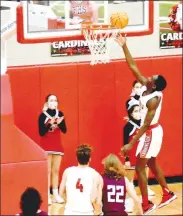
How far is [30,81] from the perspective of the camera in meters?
Answer: 15.3

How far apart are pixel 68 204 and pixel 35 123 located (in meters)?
4.30

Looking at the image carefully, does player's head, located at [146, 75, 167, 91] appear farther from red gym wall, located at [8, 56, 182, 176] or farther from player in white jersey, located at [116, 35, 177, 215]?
red gym wall, located at [8, 56, 182, 176]

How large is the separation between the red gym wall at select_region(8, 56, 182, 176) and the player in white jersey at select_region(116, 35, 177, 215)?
9.60ft

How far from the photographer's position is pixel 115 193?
11.2 meters

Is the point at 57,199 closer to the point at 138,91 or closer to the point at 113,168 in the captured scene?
the point at 138,91

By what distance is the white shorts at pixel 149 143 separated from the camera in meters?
12.6

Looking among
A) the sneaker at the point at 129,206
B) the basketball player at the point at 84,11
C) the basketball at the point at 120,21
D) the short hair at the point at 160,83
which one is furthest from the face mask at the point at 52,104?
the short hair at the point at 160,83

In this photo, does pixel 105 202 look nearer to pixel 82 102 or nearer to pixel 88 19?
pixel 88 19

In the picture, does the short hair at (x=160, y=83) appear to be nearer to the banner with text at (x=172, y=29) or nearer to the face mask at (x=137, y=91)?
the face mask at (x=137, y=91)

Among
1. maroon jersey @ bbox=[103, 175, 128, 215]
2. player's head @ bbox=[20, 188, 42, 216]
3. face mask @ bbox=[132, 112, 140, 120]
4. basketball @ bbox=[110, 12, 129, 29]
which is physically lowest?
maroon jersey @ bbox=[103, 175, 128, 215]

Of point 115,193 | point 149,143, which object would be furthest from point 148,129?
point 115,193

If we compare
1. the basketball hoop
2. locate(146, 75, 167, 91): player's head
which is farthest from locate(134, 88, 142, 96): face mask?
locate(146, 75, 167, 91): player's head

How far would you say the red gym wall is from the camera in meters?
15.4

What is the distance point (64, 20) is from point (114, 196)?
315 cm
